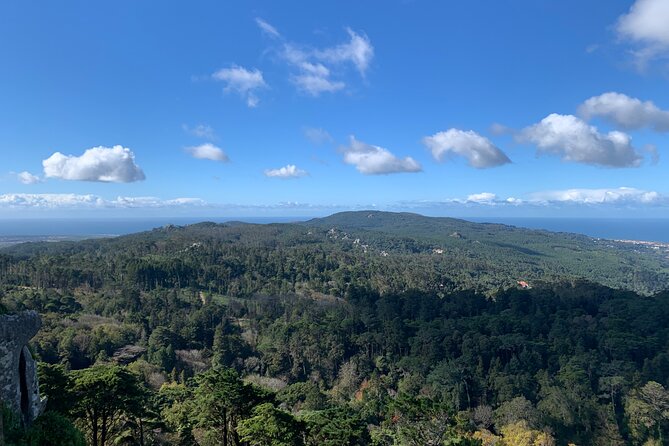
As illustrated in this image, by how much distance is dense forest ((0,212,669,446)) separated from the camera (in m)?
17.4

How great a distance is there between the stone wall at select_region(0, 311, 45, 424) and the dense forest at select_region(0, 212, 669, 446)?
1.48ft

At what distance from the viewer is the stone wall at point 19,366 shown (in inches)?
341

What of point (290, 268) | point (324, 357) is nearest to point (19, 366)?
point (324, 357)

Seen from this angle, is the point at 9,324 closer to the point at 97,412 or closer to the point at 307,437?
the point at 97,412

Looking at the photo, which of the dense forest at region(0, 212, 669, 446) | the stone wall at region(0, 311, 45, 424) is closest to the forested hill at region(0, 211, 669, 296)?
the dense forest at region(0, 212, 669, 446)

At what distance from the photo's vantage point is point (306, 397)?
3381 centimetres

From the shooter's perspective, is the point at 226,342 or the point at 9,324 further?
the point at 226,342

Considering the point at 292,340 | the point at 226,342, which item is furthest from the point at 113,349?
the point at 292,340

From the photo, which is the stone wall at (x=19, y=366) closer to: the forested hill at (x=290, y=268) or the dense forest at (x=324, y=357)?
the dense forest at (x=324, y=357)

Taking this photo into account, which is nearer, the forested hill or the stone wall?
the stone wall

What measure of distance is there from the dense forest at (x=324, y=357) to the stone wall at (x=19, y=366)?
1.48ft

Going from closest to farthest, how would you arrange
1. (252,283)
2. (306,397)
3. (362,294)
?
(306,397) → (362,294) → (252,283)

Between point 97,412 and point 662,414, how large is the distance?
1636 inches

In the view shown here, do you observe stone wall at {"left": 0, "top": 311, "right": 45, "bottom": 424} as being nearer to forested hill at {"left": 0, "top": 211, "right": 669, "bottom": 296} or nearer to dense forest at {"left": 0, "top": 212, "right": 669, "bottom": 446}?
dense forest at {"left": 0, "top": 212, "right": 669, "bottom": 446}
